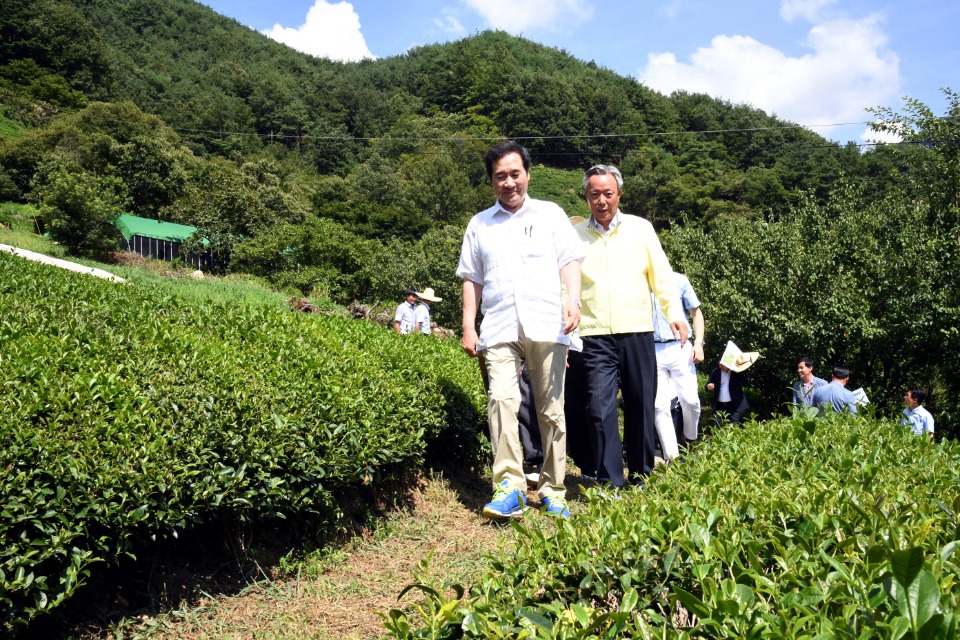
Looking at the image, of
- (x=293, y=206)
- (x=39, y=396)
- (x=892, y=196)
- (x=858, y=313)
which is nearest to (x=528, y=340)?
(x=39, y=396)

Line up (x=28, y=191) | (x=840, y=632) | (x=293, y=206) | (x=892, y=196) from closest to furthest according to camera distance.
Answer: (x=840, y=632) → (x=892, y=196) → (x=28, y=191) → (x=293, y=206)

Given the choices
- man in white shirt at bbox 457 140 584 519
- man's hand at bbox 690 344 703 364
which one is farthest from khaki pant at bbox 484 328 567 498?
man's hand at bbox 690 344 703 364

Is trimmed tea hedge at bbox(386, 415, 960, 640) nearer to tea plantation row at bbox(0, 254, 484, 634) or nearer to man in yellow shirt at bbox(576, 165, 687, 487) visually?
tea plantation row at bbox(0, 254, 484, 634)

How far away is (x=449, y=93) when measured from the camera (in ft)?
343

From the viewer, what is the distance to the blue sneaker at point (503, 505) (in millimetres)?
3971

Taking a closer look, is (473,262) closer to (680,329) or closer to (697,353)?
(680,329)

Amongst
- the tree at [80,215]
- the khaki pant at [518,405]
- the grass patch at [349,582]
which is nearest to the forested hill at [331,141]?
the tree at [80,215]

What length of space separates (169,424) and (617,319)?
287 cm

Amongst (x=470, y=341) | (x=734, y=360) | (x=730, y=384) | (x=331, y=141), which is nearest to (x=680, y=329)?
(x=470, y=341)

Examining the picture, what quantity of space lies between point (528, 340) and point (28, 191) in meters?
47.9

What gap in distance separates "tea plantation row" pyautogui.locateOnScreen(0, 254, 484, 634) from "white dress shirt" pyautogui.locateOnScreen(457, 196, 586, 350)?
75cm

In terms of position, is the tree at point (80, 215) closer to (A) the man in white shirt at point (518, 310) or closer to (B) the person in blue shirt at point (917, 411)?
(A) the man in white shirt at point (518, 310)

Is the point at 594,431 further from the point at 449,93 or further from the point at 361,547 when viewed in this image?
the point at 449,93

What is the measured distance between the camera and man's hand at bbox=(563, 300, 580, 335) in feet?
13.4
